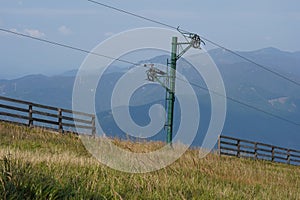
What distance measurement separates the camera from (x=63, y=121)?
25172mm

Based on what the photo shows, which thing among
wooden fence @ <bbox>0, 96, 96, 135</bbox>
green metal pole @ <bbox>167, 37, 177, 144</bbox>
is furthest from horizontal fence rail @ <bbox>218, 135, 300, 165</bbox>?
wooden fence @ <bbox>0, 96, 96, 135</bbox>

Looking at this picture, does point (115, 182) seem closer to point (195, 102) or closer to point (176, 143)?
point (195, 102)

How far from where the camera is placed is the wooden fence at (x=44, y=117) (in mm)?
23516

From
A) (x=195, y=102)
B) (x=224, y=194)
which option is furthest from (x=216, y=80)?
(x=224, y=194)

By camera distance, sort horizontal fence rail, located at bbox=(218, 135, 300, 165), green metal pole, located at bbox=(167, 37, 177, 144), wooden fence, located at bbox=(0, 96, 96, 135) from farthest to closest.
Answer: horizontal fence rail, located at bbox=(218, 135, 300, 165) → green metal pole, located at bbox=(167, 37, 177, 144) → wooden fence, located at bbox=(0, 96, 96, 135)

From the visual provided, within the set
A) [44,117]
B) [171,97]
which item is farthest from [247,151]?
[44,117]

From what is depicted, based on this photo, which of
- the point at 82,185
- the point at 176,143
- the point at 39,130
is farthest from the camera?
the point at 39,130

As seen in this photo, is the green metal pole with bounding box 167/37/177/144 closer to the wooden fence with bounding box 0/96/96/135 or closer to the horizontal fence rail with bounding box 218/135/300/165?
the horizontal fence rail with bounding box 218/135/300/165

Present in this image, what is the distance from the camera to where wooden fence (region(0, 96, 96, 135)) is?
23.5 metres

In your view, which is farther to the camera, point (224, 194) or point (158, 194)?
point (224, 194)

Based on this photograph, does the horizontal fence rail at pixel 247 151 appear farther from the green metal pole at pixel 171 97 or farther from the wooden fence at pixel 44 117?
the wooden fence at pixel 44 117

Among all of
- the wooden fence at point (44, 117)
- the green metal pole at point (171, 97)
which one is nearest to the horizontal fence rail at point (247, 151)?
the green metal pole at point (171, 97)

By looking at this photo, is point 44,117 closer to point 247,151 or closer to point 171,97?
point 171,97

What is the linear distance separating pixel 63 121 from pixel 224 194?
18.8 meters
